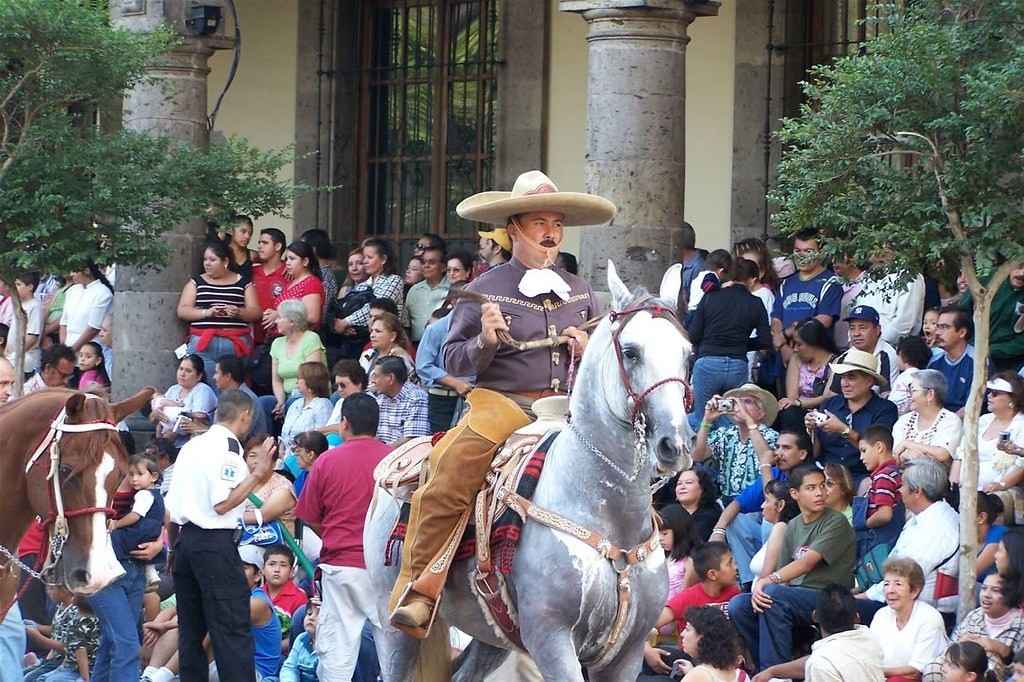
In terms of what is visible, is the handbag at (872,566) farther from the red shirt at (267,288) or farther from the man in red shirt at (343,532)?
the red shirt at (267,288)

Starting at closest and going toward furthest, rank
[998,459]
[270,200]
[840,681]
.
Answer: [840,681], [998,459], [270,200]

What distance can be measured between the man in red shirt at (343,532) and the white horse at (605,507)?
388 centimetres

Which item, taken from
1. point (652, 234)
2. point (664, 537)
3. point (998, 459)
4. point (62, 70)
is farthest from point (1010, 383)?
point (62, 70)

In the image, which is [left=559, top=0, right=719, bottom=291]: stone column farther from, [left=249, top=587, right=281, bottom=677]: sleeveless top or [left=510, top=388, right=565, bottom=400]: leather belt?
[left=510, top=388, right=565, bottom=400]: leather belt

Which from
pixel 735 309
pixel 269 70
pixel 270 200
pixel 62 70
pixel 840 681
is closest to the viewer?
pixel 840 681

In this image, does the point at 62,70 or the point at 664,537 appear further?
the point at 62,70

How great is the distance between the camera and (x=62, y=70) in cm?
1583

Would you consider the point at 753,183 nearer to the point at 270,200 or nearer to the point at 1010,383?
the point at 270,200

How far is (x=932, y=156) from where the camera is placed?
11.6 meters

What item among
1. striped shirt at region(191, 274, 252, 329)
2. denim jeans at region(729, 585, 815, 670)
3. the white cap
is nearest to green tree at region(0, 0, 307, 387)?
striped shirt at region(191, 274, 252, 329)

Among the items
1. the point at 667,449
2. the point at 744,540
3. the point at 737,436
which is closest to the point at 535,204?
the point at 667,449

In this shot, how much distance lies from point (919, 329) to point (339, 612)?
4.88 meters

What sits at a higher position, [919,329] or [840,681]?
[919,329]

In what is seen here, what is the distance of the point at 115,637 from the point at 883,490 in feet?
15.4
